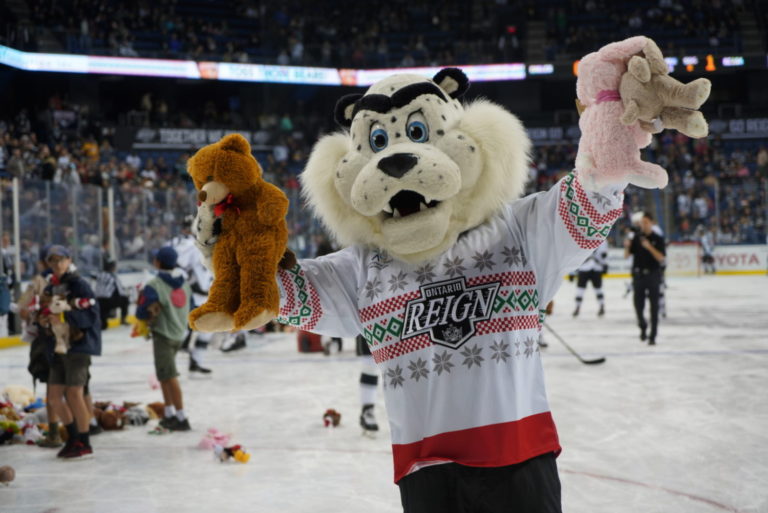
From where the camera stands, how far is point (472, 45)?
26.9m

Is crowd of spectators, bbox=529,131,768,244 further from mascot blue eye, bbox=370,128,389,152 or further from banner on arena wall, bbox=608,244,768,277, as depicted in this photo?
mascot blue eye, bbox=370,128,389,152

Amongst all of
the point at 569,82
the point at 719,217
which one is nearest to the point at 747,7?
the point at 569,82

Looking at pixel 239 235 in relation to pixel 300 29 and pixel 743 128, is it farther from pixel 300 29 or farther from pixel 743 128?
pixel 300 29

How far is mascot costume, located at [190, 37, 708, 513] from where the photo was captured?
195 centimetres

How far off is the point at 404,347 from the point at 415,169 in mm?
468

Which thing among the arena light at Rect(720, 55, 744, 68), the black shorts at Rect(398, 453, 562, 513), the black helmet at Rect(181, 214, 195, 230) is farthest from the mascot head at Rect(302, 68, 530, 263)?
the arena light at Rect(720, 55, 744, 68)

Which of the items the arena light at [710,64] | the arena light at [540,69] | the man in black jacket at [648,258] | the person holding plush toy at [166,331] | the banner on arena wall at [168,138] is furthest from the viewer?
the arena light at [540,69]

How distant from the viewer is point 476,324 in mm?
2002

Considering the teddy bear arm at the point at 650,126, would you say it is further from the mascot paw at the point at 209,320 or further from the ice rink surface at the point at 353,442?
the ice rink surface at the point at 353,442

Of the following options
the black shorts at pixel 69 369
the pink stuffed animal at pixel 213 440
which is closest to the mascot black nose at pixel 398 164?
the pink stuffed animal at pixel 213 440

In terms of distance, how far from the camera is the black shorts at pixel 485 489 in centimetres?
193

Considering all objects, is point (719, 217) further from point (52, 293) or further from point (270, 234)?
point (270, 234)

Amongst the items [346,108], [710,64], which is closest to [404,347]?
[346,108]

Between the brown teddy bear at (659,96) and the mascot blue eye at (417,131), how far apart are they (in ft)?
1.91
